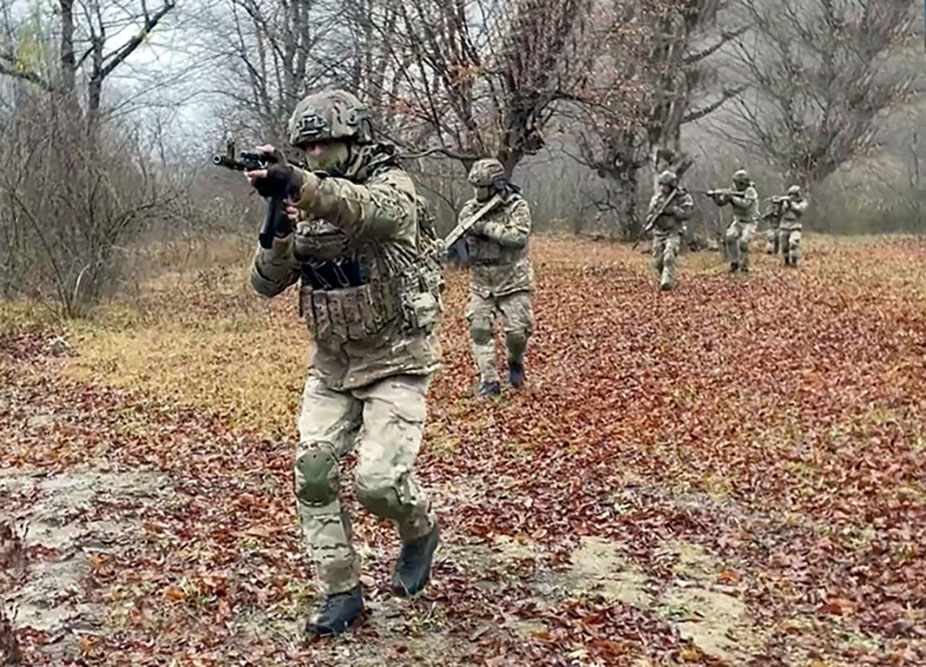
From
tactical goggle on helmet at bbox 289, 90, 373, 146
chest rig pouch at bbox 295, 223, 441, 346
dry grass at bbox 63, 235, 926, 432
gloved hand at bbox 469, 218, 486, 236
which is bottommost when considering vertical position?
dry grass at bbox 63, 235, 926, 432

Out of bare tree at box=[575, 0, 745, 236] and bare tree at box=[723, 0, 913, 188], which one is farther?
bare tree at box=[723, 0, 913, 188]

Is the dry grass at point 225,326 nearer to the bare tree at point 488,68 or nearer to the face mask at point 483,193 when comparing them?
the face mask at point 483,193

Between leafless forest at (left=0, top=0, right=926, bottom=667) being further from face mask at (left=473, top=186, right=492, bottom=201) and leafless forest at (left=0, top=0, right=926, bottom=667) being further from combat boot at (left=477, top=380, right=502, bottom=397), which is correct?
face mask at (left=473, top=186, right=492, bottom=201)

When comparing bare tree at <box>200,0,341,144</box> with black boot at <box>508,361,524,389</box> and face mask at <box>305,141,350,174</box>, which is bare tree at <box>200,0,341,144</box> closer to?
black boot at <box>508,361,524,389</box>

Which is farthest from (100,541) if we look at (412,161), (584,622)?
(412,161)

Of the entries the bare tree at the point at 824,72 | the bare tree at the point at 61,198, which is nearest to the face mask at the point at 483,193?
the bare tree at the point at 61,198

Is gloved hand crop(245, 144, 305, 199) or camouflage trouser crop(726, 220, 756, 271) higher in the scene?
gloved hand crop(245, 144, 305, 199)

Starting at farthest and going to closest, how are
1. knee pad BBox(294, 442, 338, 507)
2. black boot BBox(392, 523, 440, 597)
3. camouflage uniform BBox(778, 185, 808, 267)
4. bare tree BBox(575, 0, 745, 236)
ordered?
camouflage uniform BBox(778, 185, 808, 267) → bare tree BBox(575, 0, 745, 236) → black boot BBox(392, 523, 440, 597) → knee pad BBox(294, 442, 338, 507)

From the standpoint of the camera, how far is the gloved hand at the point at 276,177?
402 centimetres

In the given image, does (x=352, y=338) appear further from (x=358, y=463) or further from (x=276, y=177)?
(x=276, y=177)

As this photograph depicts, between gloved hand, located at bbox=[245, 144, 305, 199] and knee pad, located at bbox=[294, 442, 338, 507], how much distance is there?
109 centimetres

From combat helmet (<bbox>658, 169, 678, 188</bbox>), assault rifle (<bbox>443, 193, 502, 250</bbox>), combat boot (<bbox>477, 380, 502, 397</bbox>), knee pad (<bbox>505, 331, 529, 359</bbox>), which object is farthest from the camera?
combat helmet (<bbox>658, 169, 678, 188</bbox>)

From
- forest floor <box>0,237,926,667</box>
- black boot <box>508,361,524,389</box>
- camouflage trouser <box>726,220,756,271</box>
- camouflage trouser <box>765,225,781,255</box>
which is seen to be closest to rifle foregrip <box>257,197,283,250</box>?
forest floor <box>0,237,926,667</box>

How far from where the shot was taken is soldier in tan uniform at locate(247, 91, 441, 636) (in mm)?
4648
